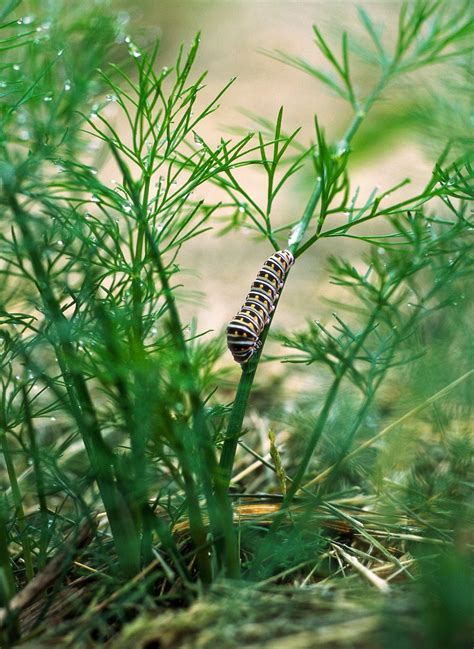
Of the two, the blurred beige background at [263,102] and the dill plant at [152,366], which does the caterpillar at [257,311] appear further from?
the blurred beige background at [263,102]

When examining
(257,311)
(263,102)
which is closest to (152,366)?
(257,311)

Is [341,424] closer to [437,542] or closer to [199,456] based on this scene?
[437,542]

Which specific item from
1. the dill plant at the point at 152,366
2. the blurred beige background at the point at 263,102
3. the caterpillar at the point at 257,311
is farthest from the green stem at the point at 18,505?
the blurred beige background at the point at 263,102

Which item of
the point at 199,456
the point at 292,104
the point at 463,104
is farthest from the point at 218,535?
the point at 292,104

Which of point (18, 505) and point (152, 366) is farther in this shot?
point (18, 505)

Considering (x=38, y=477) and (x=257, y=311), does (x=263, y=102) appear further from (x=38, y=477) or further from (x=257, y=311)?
(x=38, y=477)

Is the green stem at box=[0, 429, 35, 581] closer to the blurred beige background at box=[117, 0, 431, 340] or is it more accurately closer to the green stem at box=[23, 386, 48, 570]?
the green stem at box=[23, 386, 48, 570]
